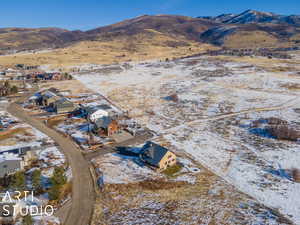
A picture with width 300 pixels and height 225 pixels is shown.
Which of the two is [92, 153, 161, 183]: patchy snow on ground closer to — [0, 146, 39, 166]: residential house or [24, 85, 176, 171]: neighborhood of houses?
[24, 85, 176, 171]: neighborhood of houses

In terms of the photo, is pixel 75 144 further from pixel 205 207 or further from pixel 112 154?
pixel 205 207

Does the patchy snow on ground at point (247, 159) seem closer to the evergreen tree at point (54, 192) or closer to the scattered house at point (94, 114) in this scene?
the scattered house at point (94, 114)

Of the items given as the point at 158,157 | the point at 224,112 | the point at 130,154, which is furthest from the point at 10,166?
the point at 224,112

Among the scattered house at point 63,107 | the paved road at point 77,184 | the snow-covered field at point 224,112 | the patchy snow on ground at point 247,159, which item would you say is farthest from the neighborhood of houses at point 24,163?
the patchy snow on ground at point 247,159

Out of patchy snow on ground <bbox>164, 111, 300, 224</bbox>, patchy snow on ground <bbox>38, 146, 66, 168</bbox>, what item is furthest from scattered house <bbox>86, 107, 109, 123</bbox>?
patchy snow on ground <bbox>164, 111, 300, 224</bbox>

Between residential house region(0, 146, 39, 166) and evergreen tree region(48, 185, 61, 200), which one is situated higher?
residential house region(0, 146, 39, 166)

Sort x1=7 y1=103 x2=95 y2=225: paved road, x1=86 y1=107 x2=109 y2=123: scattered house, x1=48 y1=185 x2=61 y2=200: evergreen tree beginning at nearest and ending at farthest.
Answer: x1=7 y1=103 x2=95 y2=225: paved road, x1=48 y1=185 x2=61 y2=200: evergreen tree, x1=86 y1=107 x2=109 y2=123: scattered house
